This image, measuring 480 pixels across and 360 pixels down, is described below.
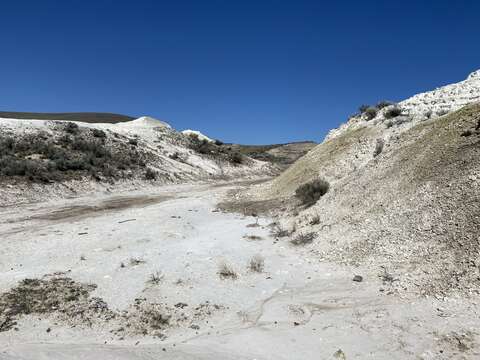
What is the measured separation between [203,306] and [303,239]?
216 inches

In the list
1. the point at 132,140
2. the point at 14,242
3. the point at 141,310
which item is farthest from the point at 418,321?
the point at 132,140

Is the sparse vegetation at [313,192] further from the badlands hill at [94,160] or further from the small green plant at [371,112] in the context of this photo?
the badlands hill at [94,160]

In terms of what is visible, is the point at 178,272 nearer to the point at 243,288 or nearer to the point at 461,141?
the point at 243,288

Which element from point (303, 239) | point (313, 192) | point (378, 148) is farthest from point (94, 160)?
point (303, 239)

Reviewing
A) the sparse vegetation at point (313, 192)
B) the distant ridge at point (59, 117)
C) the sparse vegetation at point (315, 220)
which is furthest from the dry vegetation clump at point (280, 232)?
the distant ridge at point (59, 117)

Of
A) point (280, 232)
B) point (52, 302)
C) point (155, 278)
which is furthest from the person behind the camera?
point (280, 232)

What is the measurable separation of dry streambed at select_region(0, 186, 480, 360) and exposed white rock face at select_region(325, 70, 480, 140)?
467 inches

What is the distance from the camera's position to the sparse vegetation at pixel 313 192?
17.8 meters

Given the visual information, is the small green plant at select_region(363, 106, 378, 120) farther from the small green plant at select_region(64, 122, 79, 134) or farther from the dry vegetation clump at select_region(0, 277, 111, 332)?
→ the small green plant at select_region(64, 122, 79, 134)

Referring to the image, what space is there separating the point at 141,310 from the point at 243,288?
2503 millimetres

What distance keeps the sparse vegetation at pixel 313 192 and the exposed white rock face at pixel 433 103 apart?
5656 millimetres

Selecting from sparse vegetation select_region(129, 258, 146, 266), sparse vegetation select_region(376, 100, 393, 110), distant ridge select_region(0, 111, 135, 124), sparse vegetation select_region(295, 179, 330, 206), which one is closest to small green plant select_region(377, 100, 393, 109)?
sparse vegetation select_region(376, 100, 393, 110)

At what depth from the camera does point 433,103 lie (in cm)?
2261

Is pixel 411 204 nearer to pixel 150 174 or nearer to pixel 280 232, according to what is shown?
pixel 280 232
